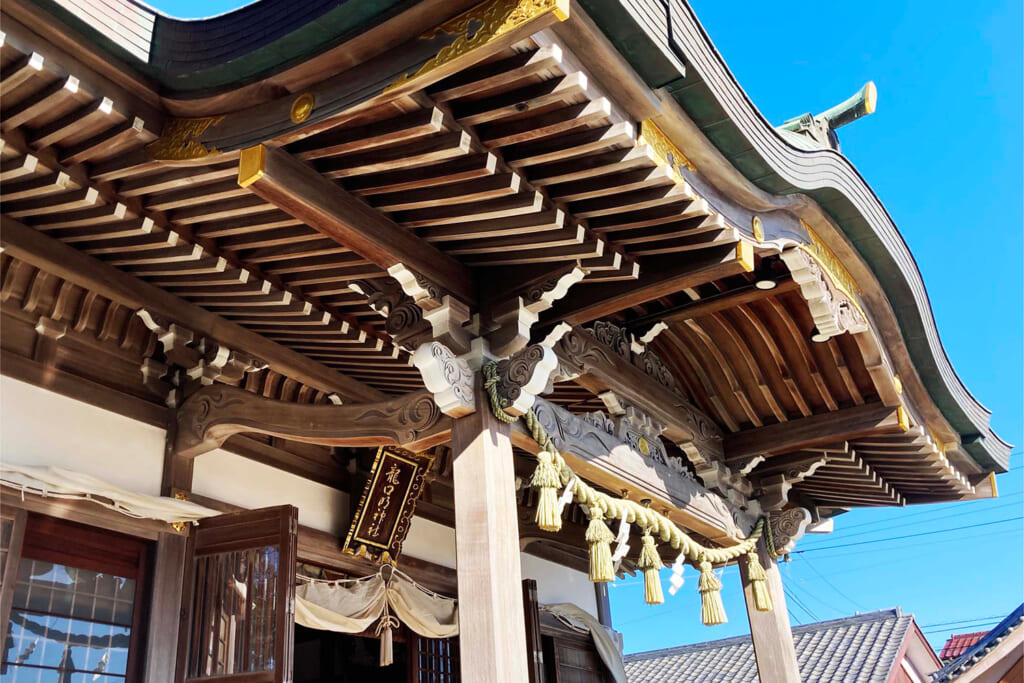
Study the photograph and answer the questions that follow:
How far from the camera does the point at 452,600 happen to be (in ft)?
22.1

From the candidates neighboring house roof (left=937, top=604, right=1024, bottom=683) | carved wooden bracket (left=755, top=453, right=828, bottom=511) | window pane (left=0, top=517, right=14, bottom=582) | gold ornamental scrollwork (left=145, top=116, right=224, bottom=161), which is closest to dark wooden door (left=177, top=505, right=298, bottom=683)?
window pane (left=0, top=517, right=14, bottom=582)

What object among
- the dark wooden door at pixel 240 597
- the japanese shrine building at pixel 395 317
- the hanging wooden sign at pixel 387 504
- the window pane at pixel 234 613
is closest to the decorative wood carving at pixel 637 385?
the japanese shrine building at pixel 395 317

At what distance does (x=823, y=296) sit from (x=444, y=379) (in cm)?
216

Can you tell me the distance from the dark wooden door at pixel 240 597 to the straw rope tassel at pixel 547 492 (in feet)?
4.74

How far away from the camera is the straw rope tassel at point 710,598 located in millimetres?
5086

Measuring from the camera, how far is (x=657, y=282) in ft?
14.1

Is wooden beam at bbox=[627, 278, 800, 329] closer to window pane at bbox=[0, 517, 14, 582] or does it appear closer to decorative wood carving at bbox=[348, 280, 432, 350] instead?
decorative wood carving at bbox=[348, 280, 432, 350]

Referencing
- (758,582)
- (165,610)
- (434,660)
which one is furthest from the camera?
(434,660)

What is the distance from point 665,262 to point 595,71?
4.66ft

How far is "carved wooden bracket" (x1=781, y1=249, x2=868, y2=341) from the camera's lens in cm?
454

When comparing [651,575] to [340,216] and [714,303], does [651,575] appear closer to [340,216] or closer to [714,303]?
[714,303]

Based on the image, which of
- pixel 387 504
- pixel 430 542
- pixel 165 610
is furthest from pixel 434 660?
pixel 165 610

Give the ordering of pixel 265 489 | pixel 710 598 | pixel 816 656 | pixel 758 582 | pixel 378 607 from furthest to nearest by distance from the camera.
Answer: pixel 816 656, pixel 758 582, pixel 378 607, pixel 265 489, pixel 710 598

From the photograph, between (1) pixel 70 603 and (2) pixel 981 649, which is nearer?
(1) pixel 70 603
